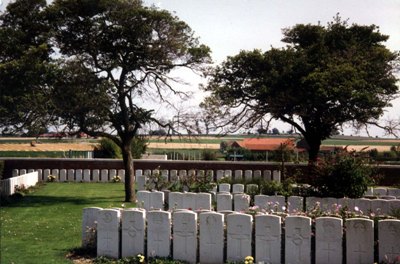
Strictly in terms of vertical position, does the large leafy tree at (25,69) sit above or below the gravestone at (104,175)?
above

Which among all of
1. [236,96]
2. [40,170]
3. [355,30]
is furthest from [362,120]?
[40,170]

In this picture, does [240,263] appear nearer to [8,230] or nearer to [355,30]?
[8,230]

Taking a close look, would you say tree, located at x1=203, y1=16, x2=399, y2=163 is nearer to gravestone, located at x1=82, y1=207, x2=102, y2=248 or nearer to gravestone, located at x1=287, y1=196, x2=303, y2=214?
gravestone, located at x1=287, y1=196, x2=303, y2=214

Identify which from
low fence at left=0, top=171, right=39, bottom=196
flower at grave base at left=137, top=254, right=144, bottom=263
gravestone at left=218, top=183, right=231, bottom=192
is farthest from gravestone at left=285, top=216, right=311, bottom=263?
low fence at left=0, top=171, right=39, bottom=196

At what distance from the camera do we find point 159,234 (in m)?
9.57

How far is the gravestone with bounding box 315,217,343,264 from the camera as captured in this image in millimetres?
9125

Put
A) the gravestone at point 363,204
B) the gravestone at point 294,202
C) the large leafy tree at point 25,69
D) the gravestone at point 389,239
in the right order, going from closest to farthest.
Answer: the gravestone at point 389,239 < the gravestone at point 363,204 < the gravestone at point 294,202 < the large leafy tree at point 25,69

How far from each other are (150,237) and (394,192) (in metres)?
9.64

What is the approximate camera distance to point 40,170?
27219 millimetres

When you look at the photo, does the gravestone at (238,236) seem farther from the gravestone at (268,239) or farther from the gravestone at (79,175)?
the gravestone at (79,175)

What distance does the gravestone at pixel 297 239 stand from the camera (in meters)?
9.17

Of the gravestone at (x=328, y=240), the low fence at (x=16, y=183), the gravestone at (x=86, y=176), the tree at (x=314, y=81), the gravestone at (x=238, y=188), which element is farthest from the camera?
the gravestone at (x=86, y=176)

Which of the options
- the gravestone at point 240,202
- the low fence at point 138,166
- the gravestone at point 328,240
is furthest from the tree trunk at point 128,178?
the gravestone at point 328,240

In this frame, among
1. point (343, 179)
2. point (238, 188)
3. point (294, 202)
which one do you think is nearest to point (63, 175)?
point (238, 188)
